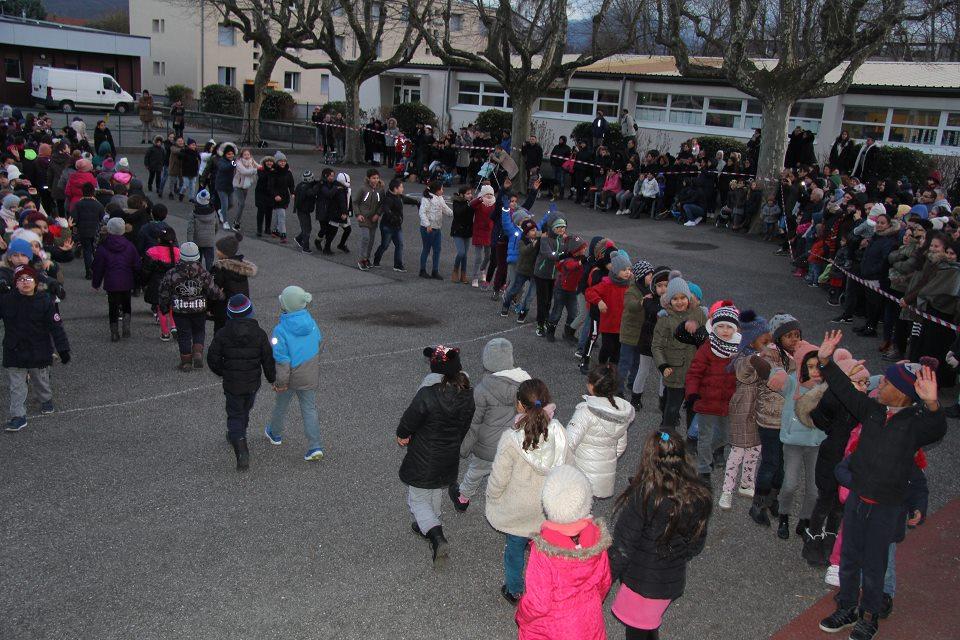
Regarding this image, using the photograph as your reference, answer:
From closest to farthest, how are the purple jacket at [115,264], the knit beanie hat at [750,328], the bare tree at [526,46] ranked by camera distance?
the knit beanie hat at [750,328] → the purple jacket at [115,264] → the bare tree at [526,46]

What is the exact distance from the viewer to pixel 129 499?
21.1 feet

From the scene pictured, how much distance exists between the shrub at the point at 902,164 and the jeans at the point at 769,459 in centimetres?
1679

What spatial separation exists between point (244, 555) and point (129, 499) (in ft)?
4.31

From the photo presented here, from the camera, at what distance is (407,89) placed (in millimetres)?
37719

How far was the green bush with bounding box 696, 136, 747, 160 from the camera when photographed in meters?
24.4

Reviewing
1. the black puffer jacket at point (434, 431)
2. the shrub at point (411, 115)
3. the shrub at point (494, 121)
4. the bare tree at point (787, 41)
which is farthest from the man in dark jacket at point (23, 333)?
the shrub at point (411, 115)

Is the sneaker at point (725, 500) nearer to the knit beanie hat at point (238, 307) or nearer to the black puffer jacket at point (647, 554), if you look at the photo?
the black puffer jacket at point (647, 554)

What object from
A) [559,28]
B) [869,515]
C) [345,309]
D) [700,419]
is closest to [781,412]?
[700,419]

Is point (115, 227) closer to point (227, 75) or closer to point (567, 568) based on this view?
point (567, 568)

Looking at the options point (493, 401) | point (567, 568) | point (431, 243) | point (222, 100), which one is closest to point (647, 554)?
point (567, 568)

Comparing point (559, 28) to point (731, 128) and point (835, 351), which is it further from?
point (835, 351)

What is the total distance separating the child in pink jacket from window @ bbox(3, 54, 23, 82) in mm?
49898

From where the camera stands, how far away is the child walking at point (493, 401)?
226 inches

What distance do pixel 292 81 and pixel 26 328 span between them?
1953 inches
